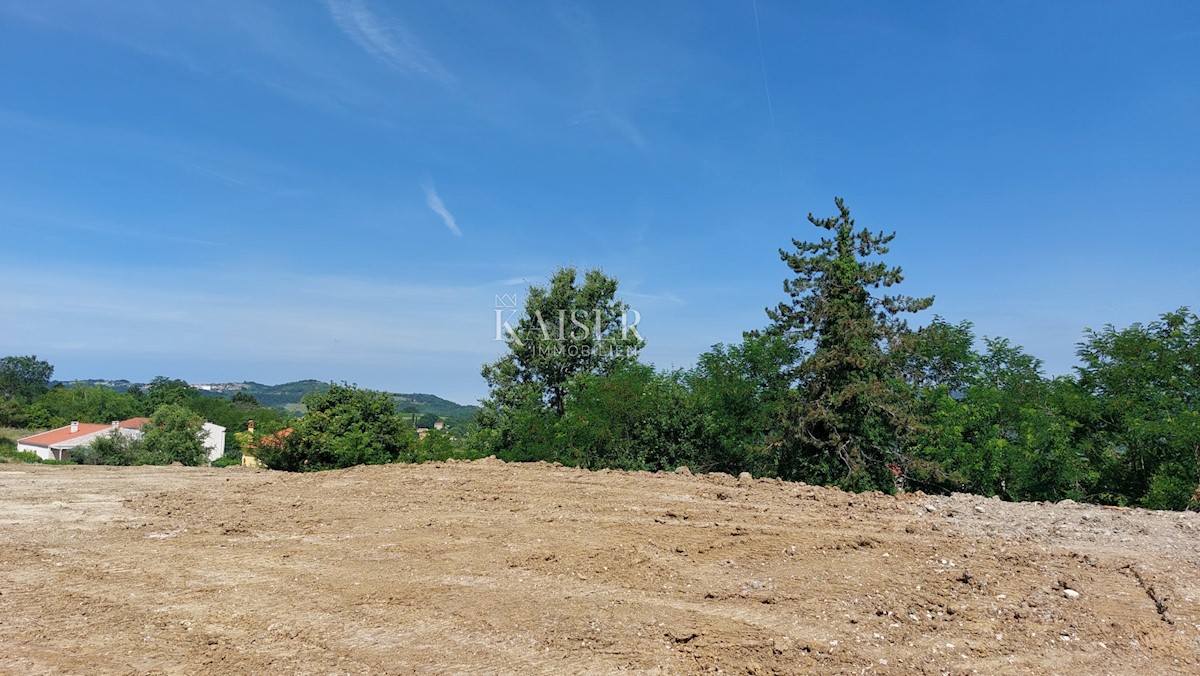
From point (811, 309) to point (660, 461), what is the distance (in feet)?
18.5

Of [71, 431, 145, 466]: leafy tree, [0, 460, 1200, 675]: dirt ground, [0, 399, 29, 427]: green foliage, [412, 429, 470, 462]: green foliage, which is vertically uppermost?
[0, 399, 29, 427]: green foliage

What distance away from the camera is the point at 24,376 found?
386 ft

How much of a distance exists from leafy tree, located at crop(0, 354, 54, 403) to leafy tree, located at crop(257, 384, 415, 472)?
11348cm

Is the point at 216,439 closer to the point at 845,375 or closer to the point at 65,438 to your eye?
the point at 65,438

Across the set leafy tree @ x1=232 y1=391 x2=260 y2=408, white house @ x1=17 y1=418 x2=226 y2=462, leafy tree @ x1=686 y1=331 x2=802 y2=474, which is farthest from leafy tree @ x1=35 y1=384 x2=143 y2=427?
leafy tree @ x1=686 y1=331 x2=802 y2=474

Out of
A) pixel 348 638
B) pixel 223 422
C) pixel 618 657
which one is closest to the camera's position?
pixel 618 657

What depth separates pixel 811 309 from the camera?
51.5 ft

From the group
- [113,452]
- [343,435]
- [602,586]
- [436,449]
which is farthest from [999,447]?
[113,452]

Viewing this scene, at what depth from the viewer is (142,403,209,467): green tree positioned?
1777 inches

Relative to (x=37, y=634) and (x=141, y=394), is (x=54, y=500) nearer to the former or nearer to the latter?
(x=37, y=634)

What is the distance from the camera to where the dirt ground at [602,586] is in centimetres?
430

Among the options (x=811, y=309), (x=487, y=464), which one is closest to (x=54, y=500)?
(x=487, y=464)

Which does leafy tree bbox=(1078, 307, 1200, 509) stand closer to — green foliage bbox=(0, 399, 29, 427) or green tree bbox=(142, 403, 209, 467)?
green tree bbox=(142, 403, 209, 467)

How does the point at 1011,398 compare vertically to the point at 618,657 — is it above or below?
above
